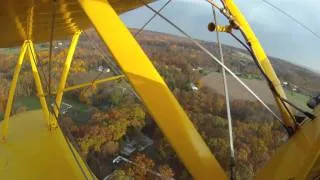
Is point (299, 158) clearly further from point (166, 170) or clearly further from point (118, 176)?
point (118, 176)

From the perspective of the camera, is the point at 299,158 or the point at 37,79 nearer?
the point at 299,158

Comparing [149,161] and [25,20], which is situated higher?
[25,20]

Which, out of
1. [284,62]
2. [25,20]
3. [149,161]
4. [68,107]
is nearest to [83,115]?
[68,107]

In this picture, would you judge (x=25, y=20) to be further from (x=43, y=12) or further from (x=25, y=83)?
(x=25, y=83)

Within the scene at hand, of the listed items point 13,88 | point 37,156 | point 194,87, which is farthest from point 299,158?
point 194,87

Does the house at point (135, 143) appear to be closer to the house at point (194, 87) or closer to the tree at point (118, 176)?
the tree at point (118, 176)

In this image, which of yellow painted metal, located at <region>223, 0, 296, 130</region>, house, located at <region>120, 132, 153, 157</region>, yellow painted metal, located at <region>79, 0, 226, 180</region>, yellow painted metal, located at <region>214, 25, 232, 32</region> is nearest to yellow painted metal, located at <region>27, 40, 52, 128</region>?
yellow painted metal, located at <region>223, 0, 296, 130</region>

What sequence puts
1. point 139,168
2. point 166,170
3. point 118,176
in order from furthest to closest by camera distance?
point 139,168, point 118,176, point 166,170
